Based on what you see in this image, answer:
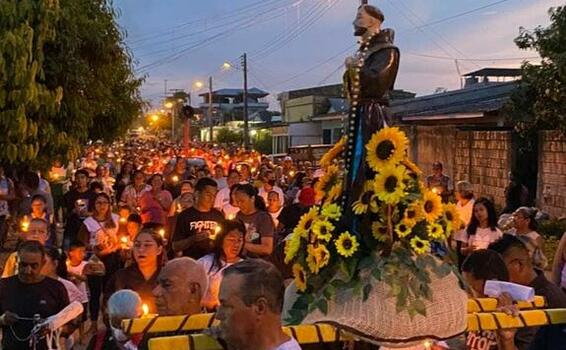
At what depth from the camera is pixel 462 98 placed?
29.6 meters

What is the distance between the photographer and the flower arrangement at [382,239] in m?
3.74

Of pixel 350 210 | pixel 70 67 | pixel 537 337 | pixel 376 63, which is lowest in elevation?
pixel 537 337

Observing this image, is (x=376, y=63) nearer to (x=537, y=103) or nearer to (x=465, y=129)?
(x=537, y=103)

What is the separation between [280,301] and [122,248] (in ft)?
20.0

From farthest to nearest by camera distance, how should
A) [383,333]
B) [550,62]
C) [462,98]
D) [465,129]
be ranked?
[462,98], [465,129], [550,62], [383,333]

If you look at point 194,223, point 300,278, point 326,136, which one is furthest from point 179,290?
point 326,136

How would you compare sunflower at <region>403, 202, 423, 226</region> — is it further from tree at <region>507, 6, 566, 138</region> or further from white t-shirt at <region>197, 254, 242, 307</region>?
tree at <region>507, 6, 566, 138</region>

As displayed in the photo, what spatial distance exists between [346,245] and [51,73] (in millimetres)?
7314

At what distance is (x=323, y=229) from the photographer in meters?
3.93

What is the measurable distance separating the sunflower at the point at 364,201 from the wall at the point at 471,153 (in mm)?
15073

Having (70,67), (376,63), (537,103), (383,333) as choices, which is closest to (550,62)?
(537,103)

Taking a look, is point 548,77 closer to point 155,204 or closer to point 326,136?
point 155,204

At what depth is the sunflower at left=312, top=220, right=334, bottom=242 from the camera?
3.89 metres

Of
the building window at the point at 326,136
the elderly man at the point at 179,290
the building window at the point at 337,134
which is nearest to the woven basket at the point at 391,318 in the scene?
the elderly man at the point at 179,290
